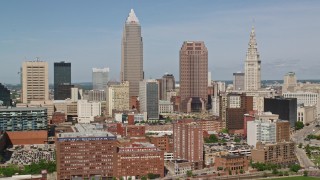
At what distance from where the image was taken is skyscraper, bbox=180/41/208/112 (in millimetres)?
81625

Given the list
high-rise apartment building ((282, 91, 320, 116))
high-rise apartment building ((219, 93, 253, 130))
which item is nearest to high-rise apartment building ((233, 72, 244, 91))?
high-rise apartment building ((282, 91, 320, 116))

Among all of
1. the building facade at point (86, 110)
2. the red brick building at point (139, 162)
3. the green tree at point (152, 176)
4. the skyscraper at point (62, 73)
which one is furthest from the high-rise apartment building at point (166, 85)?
the green tree at point (152, 176)

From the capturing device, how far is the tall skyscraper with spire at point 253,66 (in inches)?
3219

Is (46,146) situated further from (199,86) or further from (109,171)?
(199,86)

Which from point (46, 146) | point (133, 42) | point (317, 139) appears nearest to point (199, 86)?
point (133, 42)

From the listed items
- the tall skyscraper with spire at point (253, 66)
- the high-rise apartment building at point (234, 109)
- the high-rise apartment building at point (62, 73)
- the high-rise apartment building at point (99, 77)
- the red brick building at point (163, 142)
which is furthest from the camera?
Result: the high-rise apartment building at point (99, 77)

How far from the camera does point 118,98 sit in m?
75.4

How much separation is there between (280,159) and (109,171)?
42.7 ft

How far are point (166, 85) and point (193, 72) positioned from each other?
1446 centimetres

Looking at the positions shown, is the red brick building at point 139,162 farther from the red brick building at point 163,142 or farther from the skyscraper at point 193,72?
the skyscraper at point 193,72

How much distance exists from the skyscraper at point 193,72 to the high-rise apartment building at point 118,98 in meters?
9.22

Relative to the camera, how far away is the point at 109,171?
35438 millimetres

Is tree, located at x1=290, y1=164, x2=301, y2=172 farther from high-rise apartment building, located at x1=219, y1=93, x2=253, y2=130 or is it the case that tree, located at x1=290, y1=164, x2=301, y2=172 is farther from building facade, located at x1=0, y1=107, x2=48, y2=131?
building facade, located at x1=0, y1=107, x2=48, y2=131

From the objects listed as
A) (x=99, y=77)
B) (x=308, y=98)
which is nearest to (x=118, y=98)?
(x=308, y=98)
